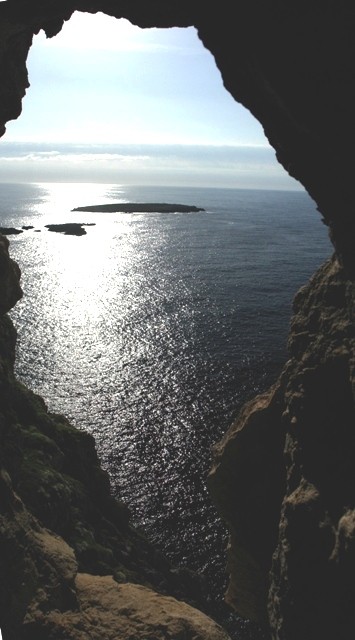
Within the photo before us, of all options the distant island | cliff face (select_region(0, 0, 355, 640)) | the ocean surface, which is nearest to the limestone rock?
cliff face (select_region(0, 0, 355, 640))

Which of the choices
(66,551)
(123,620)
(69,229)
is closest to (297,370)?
(123,620)

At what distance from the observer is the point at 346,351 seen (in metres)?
13.1

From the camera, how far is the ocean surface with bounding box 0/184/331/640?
4341 cm

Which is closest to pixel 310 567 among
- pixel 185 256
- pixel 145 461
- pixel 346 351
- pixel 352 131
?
pixel 346 351

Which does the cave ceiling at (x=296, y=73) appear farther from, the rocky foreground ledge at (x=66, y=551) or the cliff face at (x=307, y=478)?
the rocky foreground ledge at (x=66, y=551)

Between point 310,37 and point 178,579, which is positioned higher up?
point 310,37

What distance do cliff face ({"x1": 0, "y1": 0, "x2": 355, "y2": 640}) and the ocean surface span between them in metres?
21.4

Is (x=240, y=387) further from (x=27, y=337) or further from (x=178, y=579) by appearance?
(x=27, y=337)

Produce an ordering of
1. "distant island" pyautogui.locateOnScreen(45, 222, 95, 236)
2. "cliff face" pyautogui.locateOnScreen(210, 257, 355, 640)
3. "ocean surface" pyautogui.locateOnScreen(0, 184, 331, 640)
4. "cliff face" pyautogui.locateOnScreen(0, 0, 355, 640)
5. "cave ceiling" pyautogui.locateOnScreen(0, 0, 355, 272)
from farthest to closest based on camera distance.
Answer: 1. "distant island" pyautogui.locateOnScreen(45, 222, 95, 236)
2. "ocean surface" pyautogui.locateOnScreen(0, 184, 331, 640)
3. "cliff face" pyautogui.locateOnScreen(210, 257, 355, 640)
4. "cliff face" pyautogui.locateOnScreen(0, 0, 355, 640)
5. "cave ceiling" pyautogui.locateOnScreen(0, 0, 355, 272)

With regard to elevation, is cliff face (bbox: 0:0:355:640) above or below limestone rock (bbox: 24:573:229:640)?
above

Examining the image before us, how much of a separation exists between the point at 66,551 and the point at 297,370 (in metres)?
13.8

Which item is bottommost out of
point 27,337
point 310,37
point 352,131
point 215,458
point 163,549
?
point 163,549

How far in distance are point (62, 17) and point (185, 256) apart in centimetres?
11715

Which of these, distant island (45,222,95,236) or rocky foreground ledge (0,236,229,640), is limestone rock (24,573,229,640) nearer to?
rocky foreground ledge (0,236,229,640)
